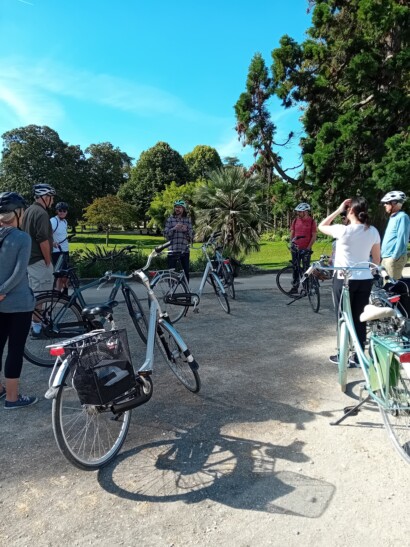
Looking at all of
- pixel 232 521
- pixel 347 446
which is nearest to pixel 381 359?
pixel 347 446

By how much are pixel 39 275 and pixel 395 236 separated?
16.1 ft

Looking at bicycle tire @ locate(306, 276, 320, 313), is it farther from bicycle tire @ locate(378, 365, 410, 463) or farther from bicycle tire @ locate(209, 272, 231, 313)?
bicycle tire @ locate(378, 365, 410, 463)

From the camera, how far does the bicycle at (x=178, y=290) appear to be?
5.03 m

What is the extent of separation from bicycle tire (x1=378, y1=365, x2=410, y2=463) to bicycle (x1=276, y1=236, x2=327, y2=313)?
4634mm

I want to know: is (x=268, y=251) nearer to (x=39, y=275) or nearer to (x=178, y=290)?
(x=178, y=290)

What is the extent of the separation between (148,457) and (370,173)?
14.7 metres

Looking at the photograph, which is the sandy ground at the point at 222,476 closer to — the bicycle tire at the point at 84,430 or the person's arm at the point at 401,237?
the bicycle tire at the point at 84,430

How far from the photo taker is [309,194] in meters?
16.7

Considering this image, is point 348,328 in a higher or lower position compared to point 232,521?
higher

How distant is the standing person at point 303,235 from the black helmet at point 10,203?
239 inches

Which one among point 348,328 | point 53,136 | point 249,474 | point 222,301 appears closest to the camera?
point 249,474

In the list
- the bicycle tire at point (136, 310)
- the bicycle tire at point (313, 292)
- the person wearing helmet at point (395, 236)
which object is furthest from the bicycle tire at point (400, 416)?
the bicycle tire at point (313, 292)

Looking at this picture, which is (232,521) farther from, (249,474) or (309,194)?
(309,194)

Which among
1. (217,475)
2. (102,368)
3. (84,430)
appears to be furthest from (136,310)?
(217,475)
